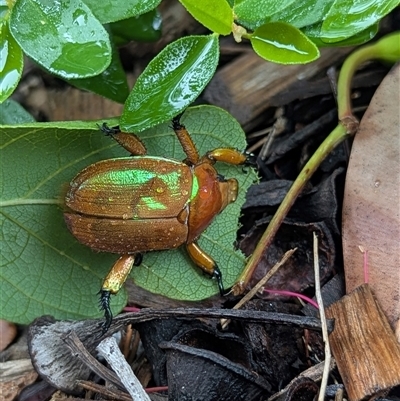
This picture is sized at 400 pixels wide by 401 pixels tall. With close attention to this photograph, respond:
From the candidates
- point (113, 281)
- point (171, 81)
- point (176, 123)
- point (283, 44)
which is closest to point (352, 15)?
point (283, 44)

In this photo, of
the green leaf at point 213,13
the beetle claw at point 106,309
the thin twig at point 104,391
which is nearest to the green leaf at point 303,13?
the green leaf at point 213,13

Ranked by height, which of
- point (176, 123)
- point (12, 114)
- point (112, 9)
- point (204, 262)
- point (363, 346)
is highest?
point (112, 9)

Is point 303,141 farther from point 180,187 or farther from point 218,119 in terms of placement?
point 180,187

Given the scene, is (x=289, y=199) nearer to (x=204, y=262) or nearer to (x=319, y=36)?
(x=204, y=262)

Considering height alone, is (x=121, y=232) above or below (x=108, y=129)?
below

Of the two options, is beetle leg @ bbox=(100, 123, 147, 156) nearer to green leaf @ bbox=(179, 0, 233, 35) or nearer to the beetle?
the beetle

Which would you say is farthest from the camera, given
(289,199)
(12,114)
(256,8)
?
(12,114)
